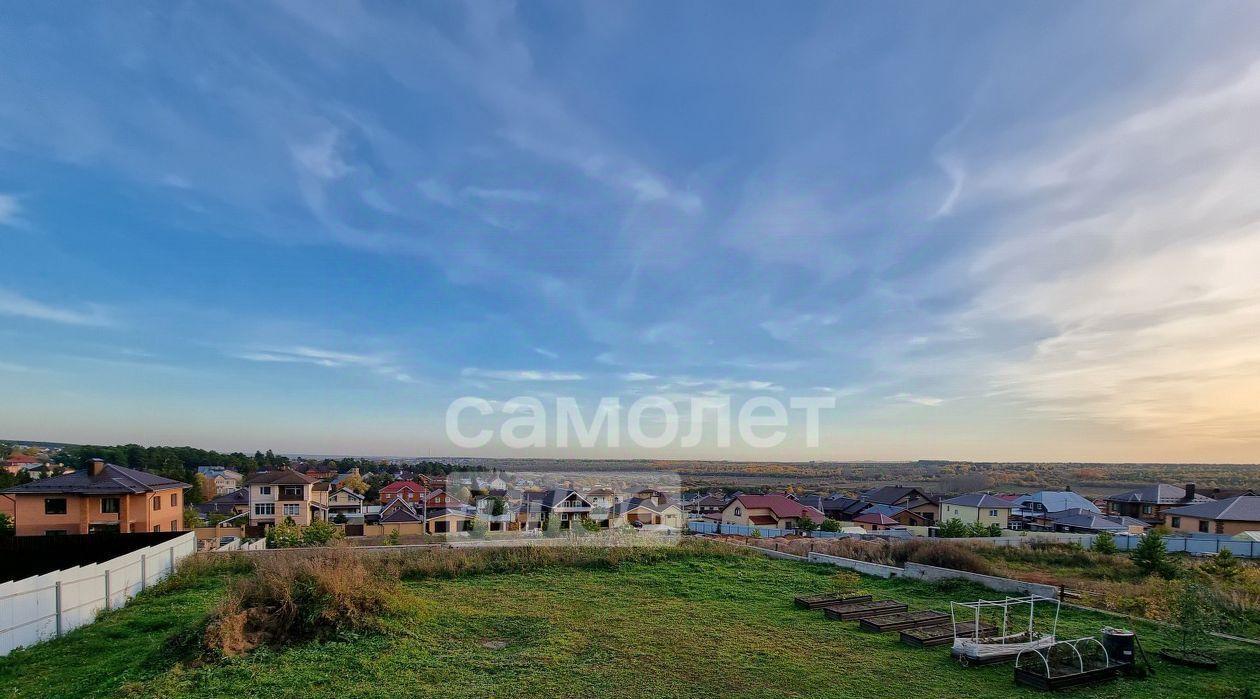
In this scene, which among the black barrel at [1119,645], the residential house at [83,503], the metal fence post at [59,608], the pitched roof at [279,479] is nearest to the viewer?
the black barrel at [1119,645]

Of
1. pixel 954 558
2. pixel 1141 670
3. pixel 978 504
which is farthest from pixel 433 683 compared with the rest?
pixel 978 504

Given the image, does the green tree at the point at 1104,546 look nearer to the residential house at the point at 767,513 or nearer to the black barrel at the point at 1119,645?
the black barrel at the point at 1119,645

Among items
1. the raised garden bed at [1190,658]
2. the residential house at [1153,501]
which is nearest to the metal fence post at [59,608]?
the raised garden bed at [1190,658]

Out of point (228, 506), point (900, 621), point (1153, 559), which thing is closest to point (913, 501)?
point (1153, 559)

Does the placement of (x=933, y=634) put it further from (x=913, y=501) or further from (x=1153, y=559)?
(x=913, y=501)

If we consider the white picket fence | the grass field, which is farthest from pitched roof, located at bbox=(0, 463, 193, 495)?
→ the grass field

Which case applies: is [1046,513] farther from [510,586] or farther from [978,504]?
[510,586]
